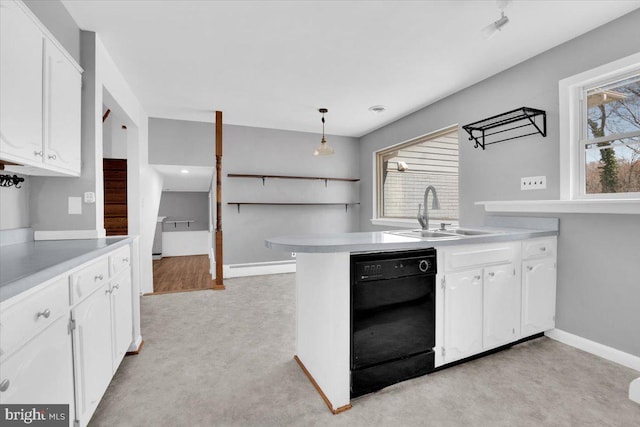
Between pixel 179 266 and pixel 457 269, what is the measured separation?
234 inches

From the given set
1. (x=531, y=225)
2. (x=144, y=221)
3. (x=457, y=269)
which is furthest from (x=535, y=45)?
(x=144, y=221)

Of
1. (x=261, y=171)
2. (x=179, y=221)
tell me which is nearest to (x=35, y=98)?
(x=261, y=171)

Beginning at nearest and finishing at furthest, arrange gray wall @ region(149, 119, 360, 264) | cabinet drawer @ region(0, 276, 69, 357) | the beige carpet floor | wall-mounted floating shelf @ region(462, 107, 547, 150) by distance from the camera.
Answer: cabinet drawer @ region(0, 276, 69, 357) → the beige carpet floor → wall-mounted floating shelf @ region(462, 107, 547, 150) → gray wall @ region(149, 119, 360, 264)

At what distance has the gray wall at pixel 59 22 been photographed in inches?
70.4

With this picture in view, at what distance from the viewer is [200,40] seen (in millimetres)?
2461

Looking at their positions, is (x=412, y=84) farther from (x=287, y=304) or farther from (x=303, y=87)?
(x=287, y=304)

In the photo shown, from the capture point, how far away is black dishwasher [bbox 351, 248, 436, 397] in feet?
5.56

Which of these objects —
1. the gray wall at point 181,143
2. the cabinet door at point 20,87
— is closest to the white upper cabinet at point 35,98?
the cabinet door at point 20,87

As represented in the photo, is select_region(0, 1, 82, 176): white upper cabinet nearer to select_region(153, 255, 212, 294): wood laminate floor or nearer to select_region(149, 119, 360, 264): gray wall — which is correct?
select_region(149, 119, 360, 264): gray wall

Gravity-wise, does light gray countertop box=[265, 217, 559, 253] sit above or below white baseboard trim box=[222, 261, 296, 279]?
above

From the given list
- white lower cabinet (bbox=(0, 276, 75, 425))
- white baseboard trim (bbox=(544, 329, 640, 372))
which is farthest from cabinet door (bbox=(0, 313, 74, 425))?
white baseboard trim (bbox=(544, 329, 640, 372))

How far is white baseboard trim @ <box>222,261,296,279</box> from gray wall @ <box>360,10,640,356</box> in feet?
9.63

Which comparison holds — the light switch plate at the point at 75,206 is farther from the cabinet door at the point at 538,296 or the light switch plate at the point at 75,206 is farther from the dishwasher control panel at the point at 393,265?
the cabinet door at the point at 538,296

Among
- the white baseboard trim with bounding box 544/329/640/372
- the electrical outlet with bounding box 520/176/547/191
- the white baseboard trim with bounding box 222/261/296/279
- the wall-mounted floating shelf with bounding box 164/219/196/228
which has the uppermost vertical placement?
the electrical outlet with bounding box 520/176/547/191
